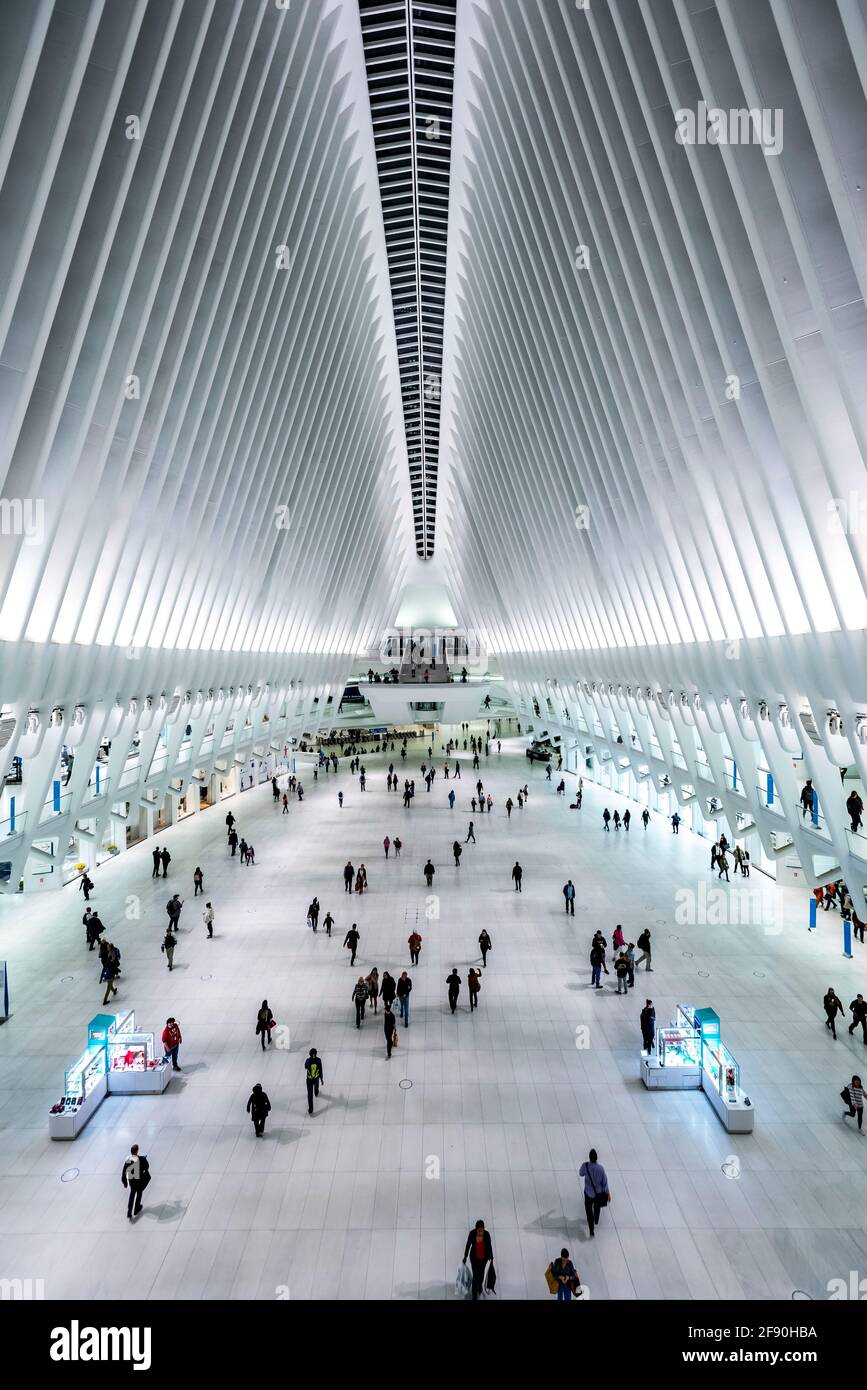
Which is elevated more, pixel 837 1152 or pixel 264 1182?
pixel 264 1182

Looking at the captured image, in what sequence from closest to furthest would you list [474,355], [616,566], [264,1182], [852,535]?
1. [852,535]
2. [264,1182]
3. [616,566]
4. [474,355]

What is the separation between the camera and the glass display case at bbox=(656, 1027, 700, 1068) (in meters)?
10.9

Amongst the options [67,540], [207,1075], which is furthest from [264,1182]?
[67,540]

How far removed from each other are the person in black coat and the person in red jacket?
5.96 m

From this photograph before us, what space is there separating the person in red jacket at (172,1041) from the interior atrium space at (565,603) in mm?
293

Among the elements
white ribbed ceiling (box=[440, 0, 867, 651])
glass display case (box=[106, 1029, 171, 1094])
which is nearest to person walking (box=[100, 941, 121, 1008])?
glass display case (box=[106, 1029, 171, 1094])

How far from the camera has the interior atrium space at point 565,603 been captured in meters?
7.27

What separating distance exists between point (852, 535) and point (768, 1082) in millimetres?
8204

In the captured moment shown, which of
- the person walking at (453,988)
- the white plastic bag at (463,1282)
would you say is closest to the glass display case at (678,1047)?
the person walking at (453,988)

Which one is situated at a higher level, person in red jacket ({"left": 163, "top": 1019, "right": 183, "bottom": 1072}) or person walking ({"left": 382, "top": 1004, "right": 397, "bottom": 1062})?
person in red jacket ({"left": 163, "top": 1019, "right": 183, "bottom": 1072})

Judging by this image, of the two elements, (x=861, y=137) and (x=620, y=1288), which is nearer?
(x=861, y=137)

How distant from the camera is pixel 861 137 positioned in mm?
6176

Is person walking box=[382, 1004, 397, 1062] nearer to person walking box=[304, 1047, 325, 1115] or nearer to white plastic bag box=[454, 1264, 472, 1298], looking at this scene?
person walking box=[304, 1047, 325, 1115]
